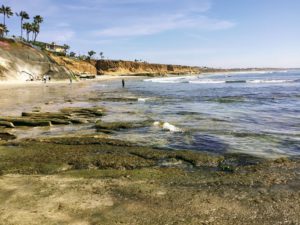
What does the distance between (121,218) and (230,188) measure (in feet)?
7.96

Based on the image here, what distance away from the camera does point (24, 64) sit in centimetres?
6862

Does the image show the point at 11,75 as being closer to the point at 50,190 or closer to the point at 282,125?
the point at 282,125

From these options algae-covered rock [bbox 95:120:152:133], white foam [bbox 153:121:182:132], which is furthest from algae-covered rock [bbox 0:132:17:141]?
white foam [bbox 153:121:182:132]

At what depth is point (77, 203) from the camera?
6.08m

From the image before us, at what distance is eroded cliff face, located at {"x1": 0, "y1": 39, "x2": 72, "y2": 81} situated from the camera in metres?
63.5

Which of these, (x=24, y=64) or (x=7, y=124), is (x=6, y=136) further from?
(x=24, y=64)

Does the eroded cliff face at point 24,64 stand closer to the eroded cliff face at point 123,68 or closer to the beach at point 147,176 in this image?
the beach at point 147,176

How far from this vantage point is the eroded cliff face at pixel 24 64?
208 ft

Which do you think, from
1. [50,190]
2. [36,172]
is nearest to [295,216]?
[50,190]

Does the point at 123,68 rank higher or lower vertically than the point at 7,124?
higher

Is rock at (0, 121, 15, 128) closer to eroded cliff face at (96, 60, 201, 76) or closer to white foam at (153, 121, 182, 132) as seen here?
white foam at (153, 121, 182, 132)

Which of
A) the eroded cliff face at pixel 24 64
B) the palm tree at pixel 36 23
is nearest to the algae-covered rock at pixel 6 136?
the eroded cliff face at pixel 24 64

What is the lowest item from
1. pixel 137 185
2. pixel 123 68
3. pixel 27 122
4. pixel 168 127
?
pixel 137 185

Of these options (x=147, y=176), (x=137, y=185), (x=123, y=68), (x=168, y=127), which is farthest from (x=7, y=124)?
(x=123, y=68)
